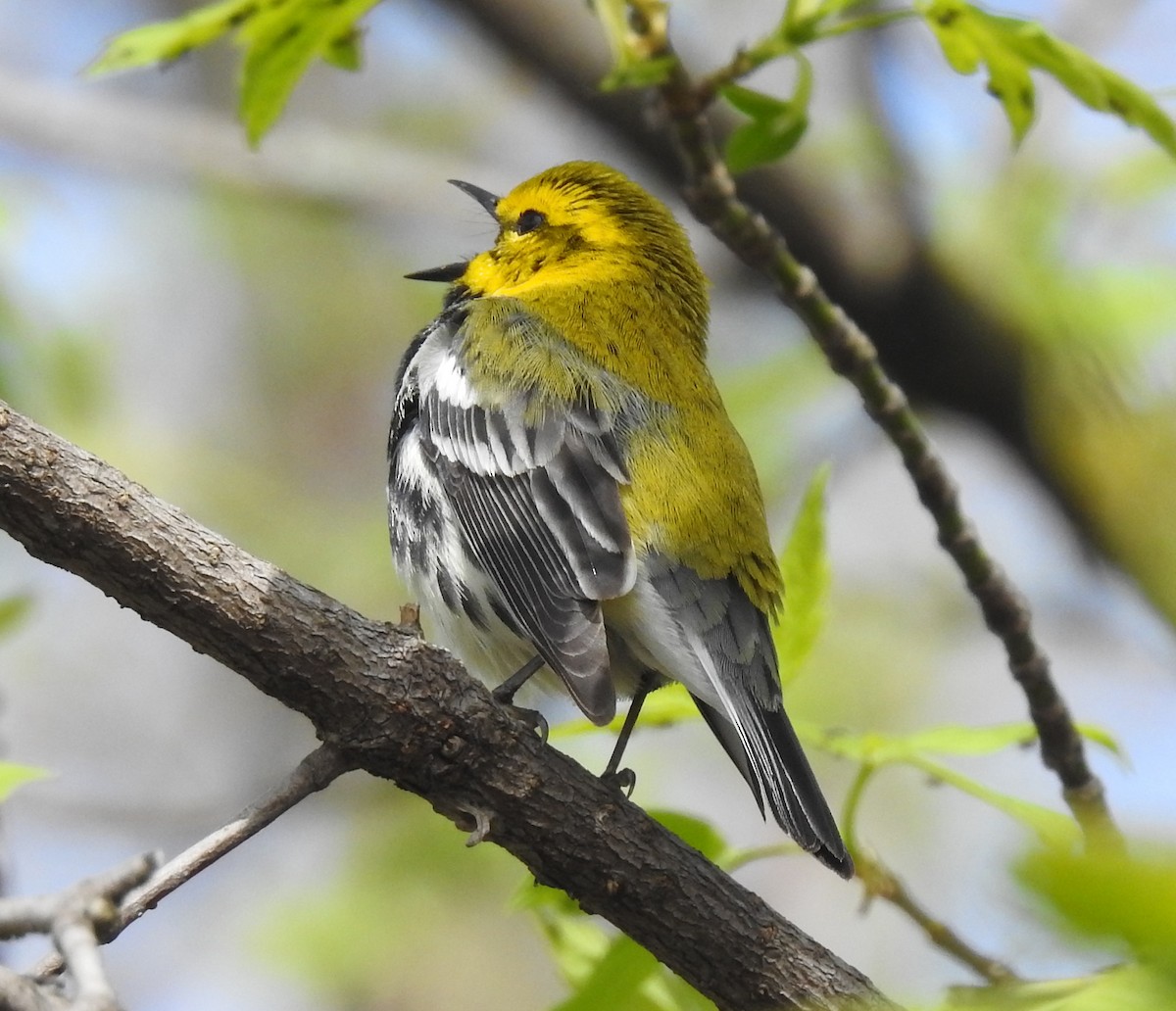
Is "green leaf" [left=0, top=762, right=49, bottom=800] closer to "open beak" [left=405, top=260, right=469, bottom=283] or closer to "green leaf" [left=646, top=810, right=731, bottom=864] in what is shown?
"green leaf" [left=646, top=810, right=731, bottom=864]

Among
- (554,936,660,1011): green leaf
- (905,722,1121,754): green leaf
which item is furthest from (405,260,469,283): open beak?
(554,936,660,1011): green leaf

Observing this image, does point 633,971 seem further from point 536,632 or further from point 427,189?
point 427,189

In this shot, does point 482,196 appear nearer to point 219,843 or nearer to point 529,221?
point 529,221

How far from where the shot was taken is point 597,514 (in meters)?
3.46

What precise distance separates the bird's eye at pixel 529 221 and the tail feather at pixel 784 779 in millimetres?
2009

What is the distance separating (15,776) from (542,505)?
5.39 feet

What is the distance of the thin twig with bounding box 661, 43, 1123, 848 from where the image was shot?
321 cm

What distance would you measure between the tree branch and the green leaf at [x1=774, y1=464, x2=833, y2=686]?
594mm

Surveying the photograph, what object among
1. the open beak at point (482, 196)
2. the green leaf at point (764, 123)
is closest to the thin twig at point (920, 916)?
the green leaf at point (764, 123)

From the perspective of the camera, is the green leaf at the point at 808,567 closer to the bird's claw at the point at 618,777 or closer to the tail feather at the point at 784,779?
the tail feather at the point at 784,779

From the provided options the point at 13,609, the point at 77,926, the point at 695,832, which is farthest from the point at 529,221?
the point at 77,926

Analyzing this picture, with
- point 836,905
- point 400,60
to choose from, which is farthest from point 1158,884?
point 400,60

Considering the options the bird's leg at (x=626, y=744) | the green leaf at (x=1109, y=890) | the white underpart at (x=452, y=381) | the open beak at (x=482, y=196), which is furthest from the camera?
the open beak at (x=482, y=196)

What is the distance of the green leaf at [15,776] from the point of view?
6.79ft
